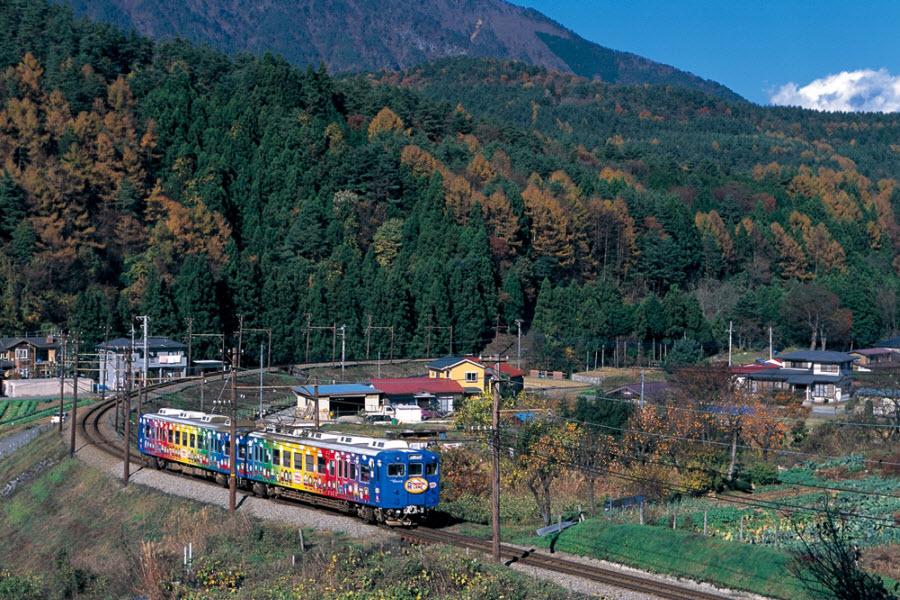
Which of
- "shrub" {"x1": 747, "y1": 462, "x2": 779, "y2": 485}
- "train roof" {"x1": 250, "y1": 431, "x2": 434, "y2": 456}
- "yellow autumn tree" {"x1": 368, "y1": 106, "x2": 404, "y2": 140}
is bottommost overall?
"shrub" {"x1": 747, "y1": 462, "x2": 779, "y2": 485}

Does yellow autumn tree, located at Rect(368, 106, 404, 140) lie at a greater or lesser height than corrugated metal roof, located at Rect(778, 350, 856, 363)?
greater

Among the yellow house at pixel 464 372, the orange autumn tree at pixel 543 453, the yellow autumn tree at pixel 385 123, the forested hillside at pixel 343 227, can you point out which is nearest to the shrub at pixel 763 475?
the orange autumn tree at pixel 543 453

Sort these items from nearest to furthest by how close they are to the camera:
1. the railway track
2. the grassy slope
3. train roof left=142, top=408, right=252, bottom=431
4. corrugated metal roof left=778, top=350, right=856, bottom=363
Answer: the grassy slope
the railway track
train roof left=142, top=408, right=252, bottom=431
corrugated metal roof left=778, top=350, right=856, bottom=363

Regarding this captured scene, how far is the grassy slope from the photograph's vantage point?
64.5 feet

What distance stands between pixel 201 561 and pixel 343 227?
221 ft

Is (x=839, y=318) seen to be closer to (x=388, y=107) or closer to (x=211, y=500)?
(x=388, y=107)

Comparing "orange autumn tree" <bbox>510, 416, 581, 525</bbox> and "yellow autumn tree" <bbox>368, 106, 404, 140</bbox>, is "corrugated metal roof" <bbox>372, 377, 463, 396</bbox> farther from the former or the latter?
"yellow autumn tree" <bbox>368, 106, 404, 140</bbox>

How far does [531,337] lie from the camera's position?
7531 cm

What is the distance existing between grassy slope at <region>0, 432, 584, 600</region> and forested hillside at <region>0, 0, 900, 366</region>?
119 feet

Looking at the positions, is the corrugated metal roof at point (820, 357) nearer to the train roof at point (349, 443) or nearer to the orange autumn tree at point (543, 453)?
the orange autumn tree at point (543, 453)

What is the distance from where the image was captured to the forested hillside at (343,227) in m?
74.6

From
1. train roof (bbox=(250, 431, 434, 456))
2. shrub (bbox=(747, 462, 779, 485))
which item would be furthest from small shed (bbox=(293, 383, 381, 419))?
train roof (bbox=(250, 431, 434, 456))

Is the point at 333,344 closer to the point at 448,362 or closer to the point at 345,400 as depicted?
the point at 448,362

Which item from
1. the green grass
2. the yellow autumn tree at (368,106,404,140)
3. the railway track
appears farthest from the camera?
the yellow autumn tree at (368,106,404,140)
